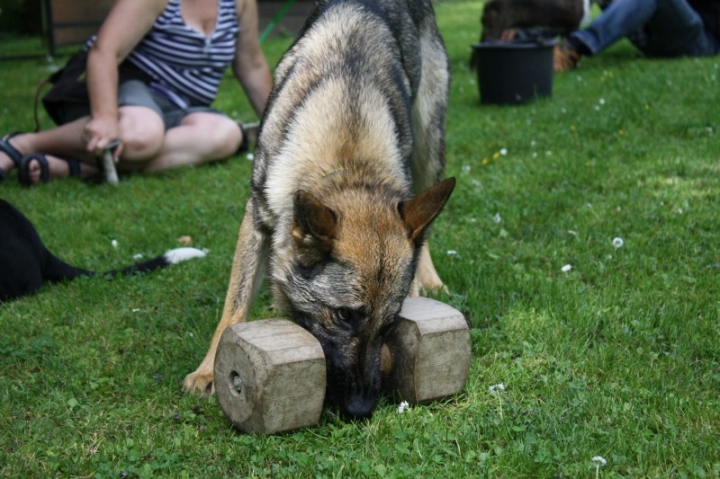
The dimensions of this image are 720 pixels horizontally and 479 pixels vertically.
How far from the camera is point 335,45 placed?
3.86m

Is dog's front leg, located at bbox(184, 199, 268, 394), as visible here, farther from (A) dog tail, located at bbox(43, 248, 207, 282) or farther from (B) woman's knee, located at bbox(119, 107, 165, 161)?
(B) woman's knee, located at bbox(119, 107, 165, 161)

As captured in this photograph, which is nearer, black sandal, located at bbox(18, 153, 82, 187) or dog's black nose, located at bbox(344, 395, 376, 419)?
dog's black nose, located at bbox(344, 395, 376, 419)

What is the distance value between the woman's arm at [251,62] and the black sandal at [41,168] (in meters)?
1.47

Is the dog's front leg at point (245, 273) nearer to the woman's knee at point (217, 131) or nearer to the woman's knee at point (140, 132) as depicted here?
the woman's knee at point (140, 132)

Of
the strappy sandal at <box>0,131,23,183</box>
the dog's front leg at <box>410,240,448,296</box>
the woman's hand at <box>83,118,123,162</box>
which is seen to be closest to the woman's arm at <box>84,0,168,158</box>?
the woman's hand at <box>83,118,123,162</box>

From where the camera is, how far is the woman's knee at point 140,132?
6.26 meters

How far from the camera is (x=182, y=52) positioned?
6.57 metres

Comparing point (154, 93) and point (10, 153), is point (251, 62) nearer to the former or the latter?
point (154, 93)

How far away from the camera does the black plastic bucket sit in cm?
836

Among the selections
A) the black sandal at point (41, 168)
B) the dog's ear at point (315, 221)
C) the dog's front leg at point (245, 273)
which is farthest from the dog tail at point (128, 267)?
the black sandal at point (41, 168)

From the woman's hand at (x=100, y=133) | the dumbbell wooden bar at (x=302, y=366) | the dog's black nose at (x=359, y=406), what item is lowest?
the woman's hand at (x=100, y=133)

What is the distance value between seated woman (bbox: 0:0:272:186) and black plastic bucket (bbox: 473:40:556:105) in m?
2.66

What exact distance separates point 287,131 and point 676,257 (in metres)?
2.25

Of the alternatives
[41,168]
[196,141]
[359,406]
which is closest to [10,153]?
[41,168]
